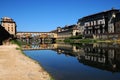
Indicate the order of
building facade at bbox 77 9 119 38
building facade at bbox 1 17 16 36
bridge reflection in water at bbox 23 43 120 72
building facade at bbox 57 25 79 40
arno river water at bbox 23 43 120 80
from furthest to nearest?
building facade at bbox 57 25 79 40 → building facade at bbox 1 17 16 36 → building facade at bbox 77 9 119 38 → bridge reflection in water at bbox 23 43 120 72 → arno river water at bbox 23 43 120 80

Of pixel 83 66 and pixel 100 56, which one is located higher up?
pixel 100 56

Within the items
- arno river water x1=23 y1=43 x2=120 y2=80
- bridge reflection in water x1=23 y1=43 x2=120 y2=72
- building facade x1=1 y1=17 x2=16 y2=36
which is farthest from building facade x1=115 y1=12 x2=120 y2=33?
building facade x1=1 y1=17 x2=16 y2=36

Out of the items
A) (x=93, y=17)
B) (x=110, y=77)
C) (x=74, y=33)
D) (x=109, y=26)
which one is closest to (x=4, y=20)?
(x=74, y=33)

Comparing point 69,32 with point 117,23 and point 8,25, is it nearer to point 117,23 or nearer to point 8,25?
point 8,25

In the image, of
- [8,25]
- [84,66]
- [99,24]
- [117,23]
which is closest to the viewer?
[84,66]

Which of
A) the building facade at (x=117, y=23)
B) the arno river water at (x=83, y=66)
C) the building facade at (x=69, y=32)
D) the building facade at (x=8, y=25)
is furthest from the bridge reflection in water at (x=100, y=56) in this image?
the building facade at (x=69, y=32)

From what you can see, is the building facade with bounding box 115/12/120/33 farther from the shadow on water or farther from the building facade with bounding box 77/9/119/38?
the shadow on water

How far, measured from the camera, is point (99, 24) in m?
99.1

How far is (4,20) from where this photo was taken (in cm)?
12625

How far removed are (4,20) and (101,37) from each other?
196ft

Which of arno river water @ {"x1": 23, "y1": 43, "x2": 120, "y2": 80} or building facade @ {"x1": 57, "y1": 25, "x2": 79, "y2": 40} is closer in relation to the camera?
arno river water @ {"x1": 23, "y1": 43, "x2": 120, "y2": 80}

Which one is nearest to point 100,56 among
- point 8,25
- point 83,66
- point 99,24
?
point 83,66

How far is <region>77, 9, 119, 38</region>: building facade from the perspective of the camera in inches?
→ 3559

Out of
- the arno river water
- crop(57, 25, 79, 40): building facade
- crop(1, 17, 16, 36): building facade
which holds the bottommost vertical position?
the arno river water
